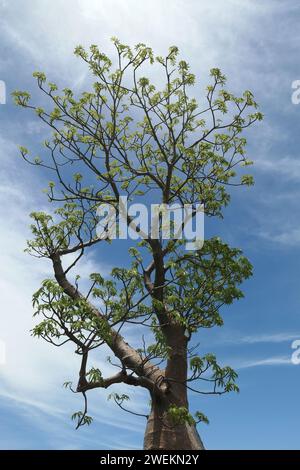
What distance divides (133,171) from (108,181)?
542 millimetres

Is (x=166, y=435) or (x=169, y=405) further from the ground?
(x=169, y=405)

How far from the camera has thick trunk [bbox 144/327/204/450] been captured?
762cm

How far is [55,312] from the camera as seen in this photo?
262 inches

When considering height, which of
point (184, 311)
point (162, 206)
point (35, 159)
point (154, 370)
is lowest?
point (154, 370)

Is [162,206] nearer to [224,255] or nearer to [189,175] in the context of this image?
[189,175]

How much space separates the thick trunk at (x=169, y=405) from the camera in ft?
25.0

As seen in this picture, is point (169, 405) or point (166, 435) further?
point (169, 405)

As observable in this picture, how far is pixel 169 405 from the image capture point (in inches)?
309
